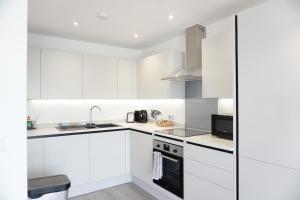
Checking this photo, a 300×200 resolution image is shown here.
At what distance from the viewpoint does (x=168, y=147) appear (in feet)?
8.70

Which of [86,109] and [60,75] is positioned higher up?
[60,75]

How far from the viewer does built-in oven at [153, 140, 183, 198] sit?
8.11 feet

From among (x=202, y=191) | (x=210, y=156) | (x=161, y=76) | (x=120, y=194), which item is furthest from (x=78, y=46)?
(x=202, y=191)

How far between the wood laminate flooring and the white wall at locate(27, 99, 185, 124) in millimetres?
1294

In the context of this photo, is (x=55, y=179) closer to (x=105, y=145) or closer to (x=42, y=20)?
(x=105, y=145)

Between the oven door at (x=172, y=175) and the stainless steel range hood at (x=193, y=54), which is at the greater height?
the stainless steel range hood at (x=193, y=54)

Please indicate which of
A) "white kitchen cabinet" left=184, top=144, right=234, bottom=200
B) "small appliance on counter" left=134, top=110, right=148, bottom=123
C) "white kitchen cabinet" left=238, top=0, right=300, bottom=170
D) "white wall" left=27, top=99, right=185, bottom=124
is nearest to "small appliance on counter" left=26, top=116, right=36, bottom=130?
"white wall" left=27, top=99, right=185, bottom=124

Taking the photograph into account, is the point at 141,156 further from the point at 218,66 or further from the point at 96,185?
the point at 218,66

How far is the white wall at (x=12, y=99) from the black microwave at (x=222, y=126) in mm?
2028

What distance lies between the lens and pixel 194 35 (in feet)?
9.52

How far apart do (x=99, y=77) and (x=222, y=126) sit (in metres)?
2.26

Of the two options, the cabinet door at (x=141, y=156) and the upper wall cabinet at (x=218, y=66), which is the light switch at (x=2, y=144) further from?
the upper wall cabinet at (x=218, y=66)

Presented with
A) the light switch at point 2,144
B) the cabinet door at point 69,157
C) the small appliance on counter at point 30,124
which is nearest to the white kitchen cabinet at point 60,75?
the small appliance on counter at point 30,124

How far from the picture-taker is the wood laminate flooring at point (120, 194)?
297 centimetres
